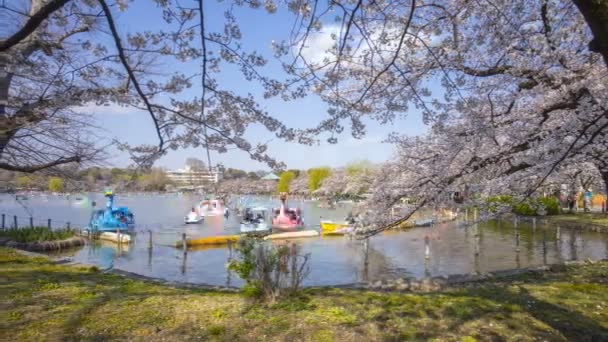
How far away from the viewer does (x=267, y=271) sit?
5406mm

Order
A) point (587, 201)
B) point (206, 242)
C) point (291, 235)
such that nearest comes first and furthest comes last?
point (206, 242), point (291, 235), point (587, 201)

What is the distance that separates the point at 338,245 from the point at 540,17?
14.7 m

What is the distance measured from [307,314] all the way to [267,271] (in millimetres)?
856

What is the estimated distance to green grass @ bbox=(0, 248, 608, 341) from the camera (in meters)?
4.16

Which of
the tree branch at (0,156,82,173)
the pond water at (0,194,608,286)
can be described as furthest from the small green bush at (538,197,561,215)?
the tree branch at (0,156,82,173)

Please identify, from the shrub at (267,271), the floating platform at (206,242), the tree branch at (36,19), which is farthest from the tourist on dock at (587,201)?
the tree branch at (36,19)

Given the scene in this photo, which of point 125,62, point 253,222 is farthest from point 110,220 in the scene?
point 125,62

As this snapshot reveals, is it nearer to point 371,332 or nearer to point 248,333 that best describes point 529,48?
point 371,332

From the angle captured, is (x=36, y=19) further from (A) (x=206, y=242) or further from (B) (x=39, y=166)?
(A) (x=206, y=242)

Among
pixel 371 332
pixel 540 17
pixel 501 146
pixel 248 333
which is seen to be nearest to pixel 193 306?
pixel 248 333

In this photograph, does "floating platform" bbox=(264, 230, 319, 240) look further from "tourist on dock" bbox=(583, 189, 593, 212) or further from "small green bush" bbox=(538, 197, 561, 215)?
"tourist on dock" bbox=(583, 189, 593, 212)

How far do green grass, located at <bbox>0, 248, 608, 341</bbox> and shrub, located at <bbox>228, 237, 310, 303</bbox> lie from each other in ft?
0.61

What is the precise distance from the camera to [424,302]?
17.9ft

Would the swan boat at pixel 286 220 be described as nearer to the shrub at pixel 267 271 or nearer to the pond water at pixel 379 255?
the pond water at pixel 379 255
